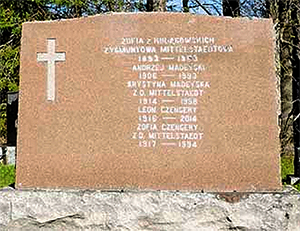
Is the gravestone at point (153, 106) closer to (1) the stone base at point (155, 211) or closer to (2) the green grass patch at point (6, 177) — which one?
(1) the stone base at point (155, 211)

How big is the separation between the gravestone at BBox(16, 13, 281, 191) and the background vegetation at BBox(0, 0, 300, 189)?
24.6 feet

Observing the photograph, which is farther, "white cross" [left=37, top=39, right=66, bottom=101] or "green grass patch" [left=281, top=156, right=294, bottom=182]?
"green grass patch" [left=281, top=156, right=294, bottom=182]

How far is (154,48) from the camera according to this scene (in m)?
3.91

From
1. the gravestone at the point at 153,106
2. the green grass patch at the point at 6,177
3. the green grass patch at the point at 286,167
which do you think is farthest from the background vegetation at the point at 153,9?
the gravestone at the point at 153,106

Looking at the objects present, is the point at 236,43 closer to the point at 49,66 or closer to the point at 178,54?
the point at 178,54

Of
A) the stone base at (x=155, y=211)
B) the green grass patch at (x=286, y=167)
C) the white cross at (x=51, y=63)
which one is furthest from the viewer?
the green grass patch at (x=286, y=167)

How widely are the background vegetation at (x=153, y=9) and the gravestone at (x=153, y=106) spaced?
7487 mm

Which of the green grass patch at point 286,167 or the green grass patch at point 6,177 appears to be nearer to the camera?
the green grass patch at point 6,177

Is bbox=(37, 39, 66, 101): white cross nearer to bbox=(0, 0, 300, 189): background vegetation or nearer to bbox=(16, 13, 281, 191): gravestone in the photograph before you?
bbox=(16, 13, 281, 191): gravestone

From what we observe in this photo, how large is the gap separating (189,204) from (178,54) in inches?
39.2

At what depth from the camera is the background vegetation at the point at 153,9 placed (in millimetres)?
11570

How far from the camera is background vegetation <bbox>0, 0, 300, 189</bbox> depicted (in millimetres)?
11570

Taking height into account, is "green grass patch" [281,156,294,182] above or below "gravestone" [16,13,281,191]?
below

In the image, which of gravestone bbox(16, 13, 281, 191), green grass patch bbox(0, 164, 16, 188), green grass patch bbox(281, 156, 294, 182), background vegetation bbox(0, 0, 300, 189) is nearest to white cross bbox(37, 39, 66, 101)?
gravestone bbox(16, 13, 281, 191)
